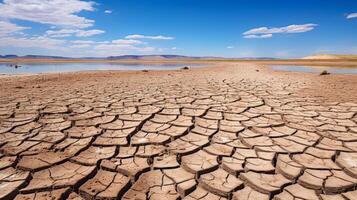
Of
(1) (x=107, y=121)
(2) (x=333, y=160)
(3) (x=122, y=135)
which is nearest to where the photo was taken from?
(2) (x=333, y=160)

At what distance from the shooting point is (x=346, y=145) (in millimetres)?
2330

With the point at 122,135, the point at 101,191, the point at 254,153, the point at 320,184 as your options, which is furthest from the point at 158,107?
the point at 320,184

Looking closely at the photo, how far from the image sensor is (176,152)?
84.4 inches

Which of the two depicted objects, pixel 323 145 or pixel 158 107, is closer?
pixel 323 145

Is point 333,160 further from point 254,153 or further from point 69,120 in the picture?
point 69,120

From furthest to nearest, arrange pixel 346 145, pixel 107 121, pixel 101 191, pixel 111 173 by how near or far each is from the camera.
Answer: pixel 107 121 → pixel 346 145 → pixel 111 173 → pixel 101 191

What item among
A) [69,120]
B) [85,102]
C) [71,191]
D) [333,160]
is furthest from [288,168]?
[85,102]

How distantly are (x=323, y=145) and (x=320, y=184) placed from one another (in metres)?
0.80

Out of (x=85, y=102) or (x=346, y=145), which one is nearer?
(x=346, y=145)

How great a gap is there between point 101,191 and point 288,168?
1.38m

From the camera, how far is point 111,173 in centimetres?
181

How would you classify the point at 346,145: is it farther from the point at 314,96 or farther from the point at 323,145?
the point at 314,96

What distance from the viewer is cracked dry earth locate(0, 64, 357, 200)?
1.62 m

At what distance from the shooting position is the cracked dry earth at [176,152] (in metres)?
1.62
